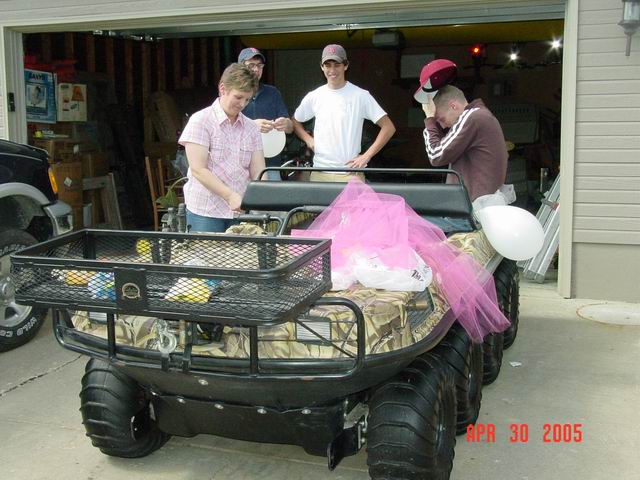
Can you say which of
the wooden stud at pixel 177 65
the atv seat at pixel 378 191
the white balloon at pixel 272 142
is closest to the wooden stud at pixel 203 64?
the wooden stud at pixel 177 65

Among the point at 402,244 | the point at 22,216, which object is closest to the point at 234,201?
the point at 402,244

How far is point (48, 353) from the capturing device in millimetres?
5320

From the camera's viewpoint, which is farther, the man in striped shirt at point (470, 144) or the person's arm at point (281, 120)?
the person's arm at point (281, 120)

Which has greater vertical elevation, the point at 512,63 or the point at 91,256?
the point at 512,63

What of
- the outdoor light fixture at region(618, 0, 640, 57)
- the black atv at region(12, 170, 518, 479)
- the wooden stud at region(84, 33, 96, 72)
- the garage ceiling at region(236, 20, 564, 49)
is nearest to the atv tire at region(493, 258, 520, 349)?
the black atv at region(12, 170, 518, 479)

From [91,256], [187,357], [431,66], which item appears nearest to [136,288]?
[187,357]

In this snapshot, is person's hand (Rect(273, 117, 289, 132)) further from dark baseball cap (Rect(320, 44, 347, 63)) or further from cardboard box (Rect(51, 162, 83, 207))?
cardboard box (Rect(51, 162, 83, 207))

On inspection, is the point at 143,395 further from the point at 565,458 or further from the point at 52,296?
the point at 565,458

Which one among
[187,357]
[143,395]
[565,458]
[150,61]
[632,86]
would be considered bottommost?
[565,458]

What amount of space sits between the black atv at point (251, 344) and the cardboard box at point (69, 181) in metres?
6.29

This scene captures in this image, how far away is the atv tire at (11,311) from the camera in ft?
16.9

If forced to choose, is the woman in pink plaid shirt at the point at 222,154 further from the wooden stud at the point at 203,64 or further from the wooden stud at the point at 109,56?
the wooden stud at the point at 203,64

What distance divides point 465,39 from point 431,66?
578 cm

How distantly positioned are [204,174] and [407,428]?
2.24 metres
